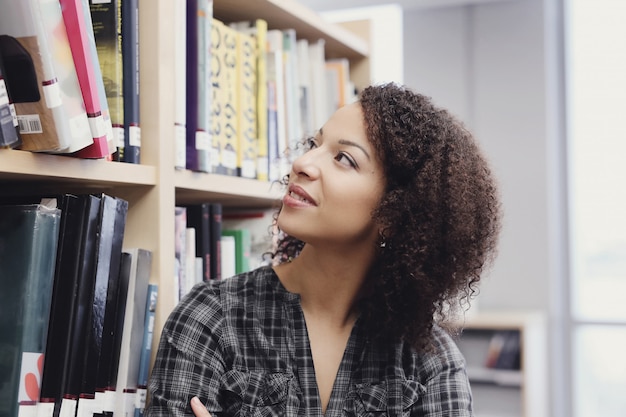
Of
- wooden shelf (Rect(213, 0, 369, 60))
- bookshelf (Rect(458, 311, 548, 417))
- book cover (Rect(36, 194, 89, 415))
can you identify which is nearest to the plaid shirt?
book cover (Rect(36, 194, 89, 415))

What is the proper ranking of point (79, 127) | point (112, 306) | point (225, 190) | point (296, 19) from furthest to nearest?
point (296, 19) → point (225, 190) → point (112, 306) → point (79, 127)

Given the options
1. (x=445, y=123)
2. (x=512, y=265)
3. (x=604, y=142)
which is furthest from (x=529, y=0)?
(x=445, y=123)

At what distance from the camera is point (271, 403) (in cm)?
131

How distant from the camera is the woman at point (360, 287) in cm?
130

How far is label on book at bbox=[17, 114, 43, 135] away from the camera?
0.96 metres

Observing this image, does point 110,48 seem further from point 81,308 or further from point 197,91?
point 81,308

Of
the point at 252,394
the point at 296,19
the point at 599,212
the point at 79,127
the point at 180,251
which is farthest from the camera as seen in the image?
the point at 599,212

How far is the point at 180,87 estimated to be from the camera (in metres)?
1.35

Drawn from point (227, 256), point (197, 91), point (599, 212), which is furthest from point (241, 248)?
point (599, 212)

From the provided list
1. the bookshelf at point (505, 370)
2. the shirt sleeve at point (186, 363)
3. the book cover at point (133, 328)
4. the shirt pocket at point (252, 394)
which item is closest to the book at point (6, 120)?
the book cover at point (133, 328)

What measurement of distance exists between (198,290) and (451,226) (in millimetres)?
472

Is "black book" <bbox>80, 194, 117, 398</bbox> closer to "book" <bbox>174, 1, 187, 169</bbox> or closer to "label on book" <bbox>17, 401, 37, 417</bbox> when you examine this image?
"label on book" <bbox>17, 401, 37, 417</bbox>

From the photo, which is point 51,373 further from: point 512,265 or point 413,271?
point 512,265

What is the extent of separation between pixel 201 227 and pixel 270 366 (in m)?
0.32
